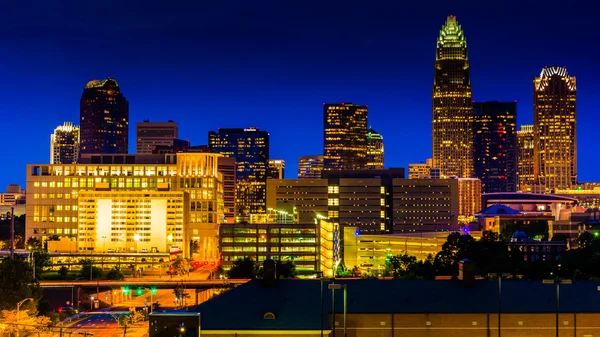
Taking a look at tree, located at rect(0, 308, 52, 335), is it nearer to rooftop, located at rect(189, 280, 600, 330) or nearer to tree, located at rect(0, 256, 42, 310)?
tree, located at rect(0, 256, 42, 310)

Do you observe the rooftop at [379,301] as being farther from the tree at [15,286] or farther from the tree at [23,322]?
the tree at [15,286]

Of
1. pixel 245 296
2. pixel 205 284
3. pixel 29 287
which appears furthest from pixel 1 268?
pixel 245 296

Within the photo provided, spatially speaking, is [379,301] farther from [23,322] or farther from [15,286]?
[15,286]

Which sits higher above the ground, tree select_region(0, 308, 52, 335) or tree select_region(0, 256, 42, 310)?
tree select_region(0, 256, 42, 310)

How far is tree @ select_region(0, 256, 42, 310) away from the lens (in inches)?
4975

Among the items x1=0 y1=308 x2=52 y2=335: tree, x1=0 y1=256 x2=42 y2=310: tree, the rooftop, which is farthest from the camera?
x1=0 y1=256 x2=42 y2=310: tree

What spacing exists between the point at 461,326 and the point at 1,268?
81261 mm

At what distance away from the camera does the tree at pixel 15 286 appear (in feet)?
415

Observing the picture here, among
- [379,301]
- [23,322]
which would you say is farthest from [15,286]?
[379,301]

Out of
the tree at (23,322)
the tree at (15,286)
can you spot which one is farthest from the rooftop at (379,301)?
the tree at (15,286)

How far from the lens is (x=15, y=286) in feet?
432

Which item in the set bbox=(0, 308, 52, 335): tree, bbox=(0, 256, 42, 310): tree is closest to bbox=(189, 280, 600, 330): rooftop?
bbox=(0, 308, 52, 335): tree

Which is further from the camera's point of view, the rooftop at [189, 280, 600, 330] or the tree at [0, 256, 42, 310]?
the tree at [0, 256, 42, 310]

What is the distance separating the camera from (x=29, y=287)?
137250mm
